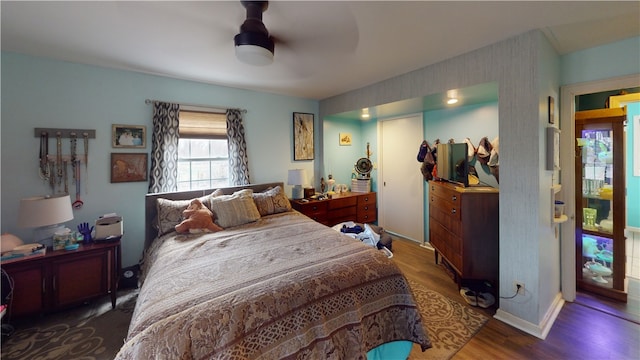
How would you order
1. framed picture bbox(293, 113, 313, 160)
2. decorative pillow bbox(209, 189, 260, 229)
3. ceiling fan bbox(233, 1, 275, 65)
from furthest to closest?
1. framed picture bbox(293, 113, 313, 160)
2. decorative pillow bbox(209, 189, 260, 229)
3. ceiling fan bbox(233, 1, 275, 65)

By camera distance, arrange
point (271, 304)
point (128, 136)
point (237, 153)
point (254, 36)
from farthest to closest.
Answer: point (237, 153) → point (128, 136) → point (254, 36) → point (271, 304)

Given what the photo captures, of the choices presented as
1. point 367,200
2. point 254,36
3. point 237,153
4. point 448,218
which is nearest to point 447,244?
point 448,218

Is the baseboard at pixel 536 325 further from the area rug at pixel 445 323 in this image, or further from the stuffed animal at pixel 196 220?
the stuffed animal at pixel 196 220

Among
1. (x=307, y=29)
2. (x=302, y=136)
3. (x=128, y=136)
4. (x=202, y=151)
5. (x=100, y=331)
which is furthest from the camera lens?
(x=302, y=136)

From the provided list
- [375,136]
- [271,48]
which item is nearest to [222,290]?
[271,48]

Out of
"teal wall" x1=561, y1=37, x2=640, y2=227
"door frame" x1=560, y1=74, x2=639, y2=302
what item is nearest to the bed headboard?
"door frame" x1=560, y1=74, x2=639, y2=302

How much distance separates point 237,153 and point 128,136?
124cm

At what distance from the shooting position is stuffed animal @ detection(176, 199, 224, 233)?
2.43 meters

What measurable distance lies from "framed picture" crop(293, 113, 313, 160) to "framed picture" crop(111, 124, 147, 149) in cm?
206

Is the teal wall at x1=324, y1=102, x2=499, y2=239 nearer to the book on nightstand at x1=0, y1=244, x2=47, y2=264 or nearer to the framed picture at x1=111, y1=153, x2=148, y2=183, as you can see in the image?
the framed picture at x1=111, y1=153, x2=148, y2=183

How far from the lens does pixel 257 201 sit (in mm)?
3117

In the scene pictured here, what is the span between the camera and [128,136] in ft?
9.30

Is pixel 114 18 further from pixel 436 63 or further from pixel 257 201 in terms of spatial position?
pixel 436 63

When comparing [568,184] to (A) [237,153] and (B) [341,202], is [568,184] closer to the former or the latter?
(B) [341,202]
